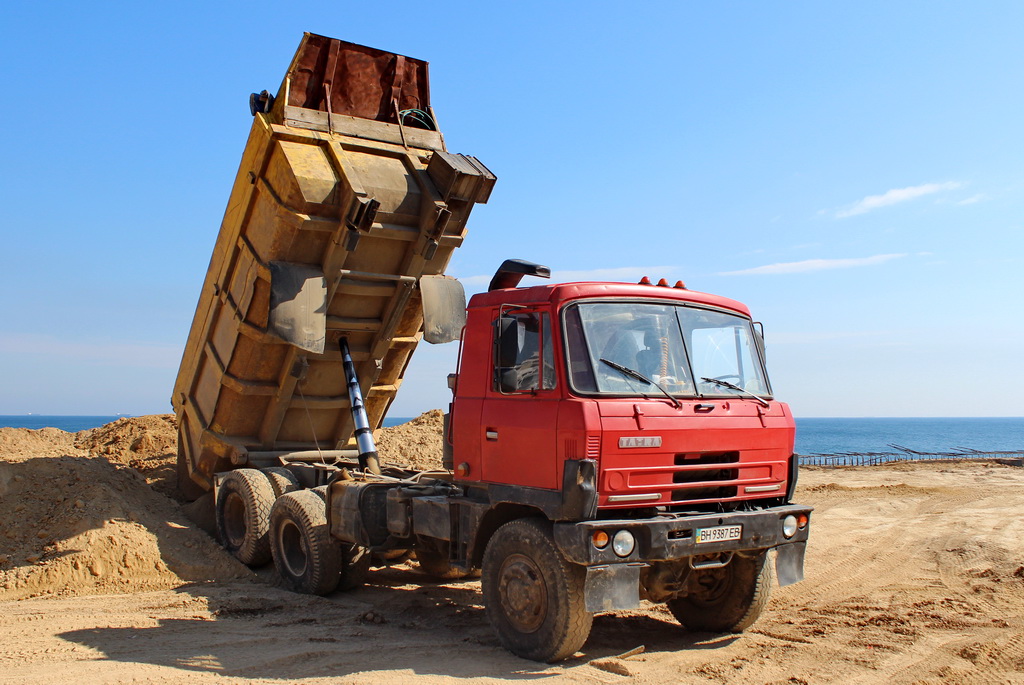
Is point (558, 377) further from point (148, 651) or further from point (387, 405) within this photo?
point (387, 405)

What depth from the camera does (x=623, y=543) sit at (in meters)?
5.38

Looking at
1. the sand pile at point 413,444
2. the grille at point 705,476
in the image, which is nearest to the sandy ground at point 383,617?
the grille at point 705,476

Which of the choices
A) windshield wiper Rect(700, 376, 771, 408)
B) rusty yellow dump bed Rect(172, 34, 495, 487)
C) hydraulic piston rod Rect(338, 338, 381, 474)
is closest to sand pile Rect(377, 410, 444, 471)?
rusty yellow dump bed Rect(172, 34, 495, 487)

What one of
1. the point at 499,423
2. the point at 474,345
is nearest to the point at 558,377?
the point at 499,423

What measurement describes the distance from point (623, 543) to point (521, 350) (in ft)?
4.95

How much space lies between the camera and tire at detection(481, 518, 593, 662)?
5.43 meters

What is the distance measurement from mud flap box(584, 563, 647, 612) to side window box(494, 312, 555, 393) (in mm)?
1279

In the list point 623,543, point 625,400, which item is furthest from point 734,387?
point 623,543

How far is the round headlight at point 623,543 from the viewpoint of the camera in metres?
5.35

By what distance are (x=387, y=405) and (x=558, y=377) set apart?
5.52m

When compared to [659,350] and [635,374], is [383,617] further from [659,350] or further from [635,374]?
[659,350]

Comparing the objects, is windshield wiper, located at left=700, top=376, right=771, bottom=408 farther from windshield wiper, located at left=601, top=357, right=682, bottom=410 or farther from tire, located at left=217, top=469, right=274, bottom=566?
tire, located at left=217, top=469, right=274, bottom=566

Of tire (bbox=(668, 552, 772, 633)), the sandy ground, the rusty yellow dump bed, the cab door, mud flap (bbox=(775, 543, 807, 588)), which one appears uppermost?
the rusty yellow dump bed

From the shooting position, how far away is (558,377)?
558 cm
